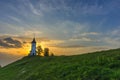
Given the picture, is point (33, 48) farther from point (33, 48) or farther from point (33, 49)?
point (33, 49)

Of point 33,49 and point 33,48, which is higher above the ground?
point 33,48

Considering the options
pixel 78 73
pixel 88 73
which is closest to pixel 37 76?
pixel 78 73

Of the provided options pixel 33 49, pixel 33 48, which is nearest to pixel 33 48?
pixel 33 48

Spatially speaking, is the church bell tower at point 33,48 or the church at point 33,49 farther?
the church bell tower at point 33,48

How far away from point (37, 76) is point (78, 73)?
1083cm

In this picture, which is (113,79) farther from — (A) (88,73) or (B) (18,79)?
(B) (18,79)

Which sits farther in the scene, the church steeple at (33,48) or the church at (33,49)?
the church steeple at (33,48)

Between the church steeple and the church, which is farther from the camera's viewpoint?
the church steeple

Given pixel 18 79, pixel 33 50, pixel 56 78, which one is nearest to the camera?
pixel 56 78

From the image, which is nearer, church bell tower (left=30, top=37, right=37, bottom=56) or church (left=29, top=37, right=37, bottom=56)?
church (left=29, top=37, right=37, bottom=56)

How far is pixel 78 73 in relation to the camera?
3278 centimetres

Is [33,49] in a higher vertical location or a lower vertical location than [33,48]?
lower

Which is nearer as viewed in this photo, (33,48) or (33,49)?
(33,49)

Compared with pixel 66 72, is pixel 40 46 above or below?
above
